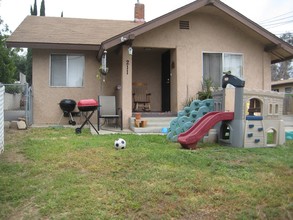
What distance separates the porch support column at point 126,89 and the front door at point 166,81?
7.23 ft

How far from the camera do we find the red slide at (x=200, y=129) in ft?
20.9

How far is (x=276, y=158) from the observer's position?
221 inches

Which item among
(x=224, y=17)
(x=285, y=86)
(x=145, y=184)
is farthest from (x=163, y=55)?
(x=285, y=86)

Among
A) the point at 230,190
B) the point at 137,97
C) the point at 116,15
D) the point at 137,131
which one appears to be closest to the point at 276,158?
the point at 230,190

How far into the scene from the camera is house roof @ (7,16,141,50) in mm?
11102

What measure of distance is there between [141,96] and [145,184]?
29.5ft

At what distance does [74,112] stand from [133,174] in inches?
310

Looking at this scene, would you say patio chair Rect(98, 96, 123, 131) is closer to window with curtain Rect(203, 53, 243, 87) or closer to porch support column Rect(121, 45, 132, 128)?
porch support column Rect(121, 45, 132, 128)

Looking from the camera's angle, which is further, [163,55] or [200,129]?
[163,55]

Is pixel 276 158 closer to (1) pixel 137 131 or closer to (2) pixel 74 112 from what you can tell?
(1) pixel 137 131

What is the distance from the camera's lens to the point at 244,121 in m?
6.82

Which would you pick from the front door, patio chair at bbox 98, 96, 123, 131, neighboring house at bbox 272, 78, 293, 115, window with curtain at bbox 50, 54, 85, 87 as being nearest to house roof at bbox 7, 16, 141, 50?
window with curtain at bbox 50, 54, 85, 87

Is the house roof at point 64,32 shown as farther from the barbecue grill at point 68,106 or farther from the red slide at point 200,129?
the red slide at point 200,129

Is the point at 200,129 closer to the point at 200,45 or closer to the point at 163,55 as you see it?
the point at 200,45
